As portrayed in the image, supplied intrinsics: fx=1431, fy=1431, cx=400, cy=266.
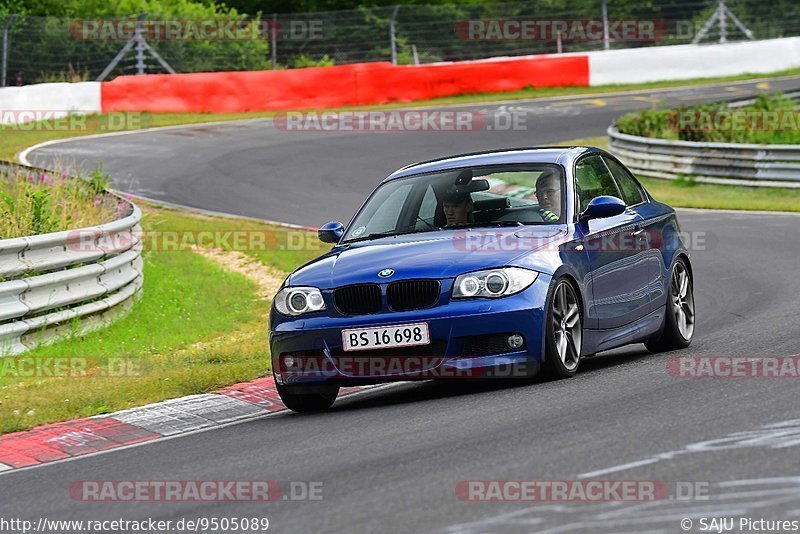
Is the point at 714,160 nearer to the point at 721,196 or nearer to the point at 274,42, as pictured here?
the point at 721,196

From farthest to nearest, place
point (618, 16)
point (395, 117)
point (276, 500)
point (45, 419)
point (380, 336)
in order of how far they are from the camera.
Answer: point (618, 16) → point (395, 117) → point (45, 419) → point (380, 336) → point (276, 500)

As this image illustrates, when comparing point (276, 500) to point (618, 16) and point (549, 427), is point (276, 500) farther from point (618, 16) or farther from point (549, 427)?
point (618, 16)

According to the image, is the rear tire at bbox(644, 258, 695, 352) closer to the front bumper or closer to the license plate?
the front bumper

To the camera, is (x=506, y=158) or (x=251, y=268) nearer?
(x=506, y=158)

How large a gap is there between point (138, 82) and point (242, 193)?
11398mm

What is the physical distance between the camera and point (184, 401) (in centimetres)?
947

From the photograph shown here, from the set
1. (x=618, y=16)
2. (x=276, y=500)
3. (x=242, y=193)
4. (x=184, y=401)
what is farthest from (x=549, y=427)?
(x=618, y=16)

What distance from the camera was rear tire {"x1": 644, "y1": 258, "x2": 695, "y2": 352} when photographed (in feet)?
34.6

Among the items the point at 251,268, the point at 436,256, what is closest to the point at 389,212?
the point at 436,256

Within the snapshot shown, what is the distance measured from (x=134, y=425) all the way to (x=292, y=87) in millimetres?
27354

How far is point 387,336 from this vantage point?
845 centimetres

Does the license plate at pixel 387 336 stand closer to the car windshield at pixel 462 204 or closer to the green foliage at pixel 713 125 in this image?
the car windshield at pixel 462 204

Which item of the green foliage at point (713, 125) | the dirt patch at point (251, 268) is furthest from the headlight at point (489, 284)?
the green foliage at point (713, 125)

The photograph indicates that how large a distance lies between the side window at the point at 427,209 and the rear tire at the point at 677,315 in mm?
2021
